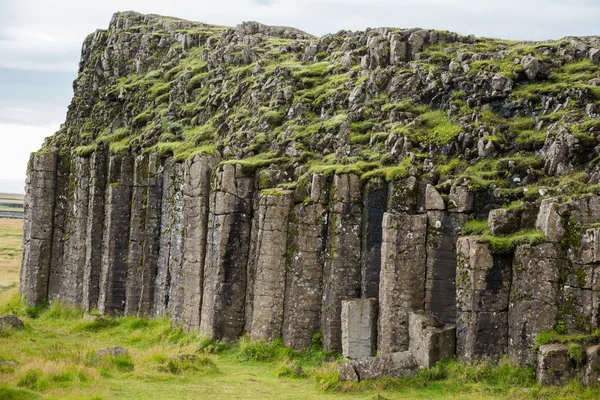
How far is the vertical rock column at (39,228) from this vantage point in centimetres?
5700

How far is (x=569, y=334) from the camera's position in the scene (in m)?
28.5

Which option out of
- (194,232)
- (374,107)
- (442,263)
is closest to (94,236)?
(194,232)

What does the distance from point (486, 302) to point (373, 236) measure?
21.0ft

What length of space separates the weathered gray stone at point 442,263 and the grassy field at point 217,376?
2594 mm

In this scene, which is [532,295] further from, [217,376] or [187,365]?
[187,365]

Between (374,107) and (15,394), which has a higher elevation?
(374,107)

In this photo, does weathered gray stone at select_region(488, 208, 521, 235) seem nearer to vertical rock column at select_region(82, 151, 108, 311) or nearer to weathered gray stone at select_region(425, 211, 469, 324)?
weathered gray stone at select_region(425, 211, 469, 324)

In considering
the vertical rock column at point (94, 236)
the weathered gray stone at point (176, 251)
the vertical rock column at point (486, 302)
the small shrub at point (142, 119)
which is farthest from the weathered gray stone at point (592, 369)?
the small shrub at point (142, 119)

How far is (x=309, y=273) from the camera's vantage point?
121 feet

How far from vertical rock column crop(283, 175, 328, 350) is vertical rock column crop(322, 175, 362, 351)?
111 cm

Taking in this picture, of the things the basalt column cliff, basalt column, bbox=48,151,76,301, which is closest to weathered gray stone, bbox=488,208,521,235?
the basalt column cliff

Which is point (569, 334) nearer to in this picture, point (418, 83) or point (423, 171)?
point (423, 171)

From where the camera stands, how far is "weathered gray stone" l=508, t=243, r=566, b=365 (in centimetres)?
2898

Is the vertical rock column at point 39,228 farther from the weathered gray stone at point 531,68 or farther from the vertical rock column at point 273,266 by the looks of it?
the weathered gray stone at point 531,68
